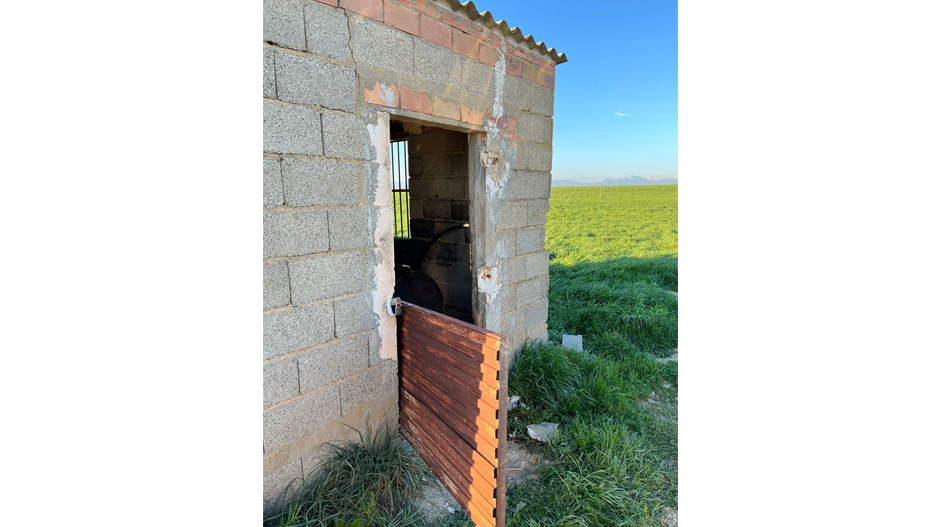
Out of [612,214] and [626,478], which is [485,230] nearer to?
[626,478]

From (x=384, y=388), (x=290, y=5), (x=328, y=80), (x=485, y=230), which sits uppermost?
(x=290, y=5)

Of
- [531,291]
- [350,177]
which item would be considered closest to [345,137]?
[350,177]

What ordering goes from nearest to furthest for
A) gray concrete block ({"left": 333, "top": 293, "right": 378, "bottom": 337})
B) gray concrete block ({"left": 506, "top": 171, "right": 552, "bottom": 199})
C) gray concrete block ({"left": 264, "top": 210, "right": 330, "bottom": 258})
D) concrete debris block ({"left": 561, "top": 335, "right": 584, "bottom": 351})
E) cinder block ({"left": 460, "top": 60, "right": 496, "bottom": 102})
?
1. gray concrete block ({"left": 264, "top": 210, "right": 330, "bottom": 258})
2. gray concrete block ({"left": 333, "top": 293, "right": 378, "bottom": 337})
3. cinder block ({"left": 460, "top": 60, "right": 496, "bottom": 102})
4. gray concrete block ({"left": 506, "top": 171, "right": 552, "bottom": 199})
5. concrete debris block ({"left": 561, "top": 335, "right": 584, "bottom": 351})

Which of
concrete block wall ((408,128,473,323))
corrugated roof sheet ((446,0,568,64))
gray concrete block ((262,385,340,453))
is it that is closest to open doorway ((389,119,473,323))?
concrete block wall ((408,128,473,323))

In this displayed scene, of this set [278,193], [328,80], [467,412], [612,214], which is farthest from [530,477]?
Result: [612,214]

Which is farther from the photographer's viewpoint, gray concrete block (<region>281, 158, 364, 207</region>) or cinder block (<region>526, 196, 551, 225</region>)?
cinder block (<region>526, 196, 551, 225</region>)

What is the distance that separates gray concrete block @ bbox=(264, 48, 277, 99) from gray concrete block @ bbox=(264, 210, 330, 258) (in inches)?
24.6

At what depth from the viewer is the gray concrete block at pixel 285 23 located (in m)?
2.21

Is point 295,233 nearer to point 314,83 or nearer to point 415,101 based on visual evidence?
point 314,83

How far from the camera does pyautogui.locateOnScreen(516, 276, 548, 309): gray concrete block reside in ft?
14.7

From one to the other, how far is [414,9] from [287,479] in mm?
3166

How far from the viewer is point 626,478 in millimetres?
3025

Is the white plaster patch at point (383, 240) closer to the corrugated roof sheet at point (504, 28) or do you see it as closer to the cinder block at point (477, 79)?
the cinder block at point (477, 79)

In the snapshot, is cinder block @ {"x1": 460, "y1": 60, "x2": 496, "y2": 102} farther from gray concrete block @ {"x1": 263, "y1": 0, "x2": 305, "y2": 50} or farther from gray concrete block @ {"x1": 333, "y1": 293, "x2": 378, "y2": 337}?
gray concrete block @ {"x1": 333, "y1": 293, "x2": 378, "y2": 337}
